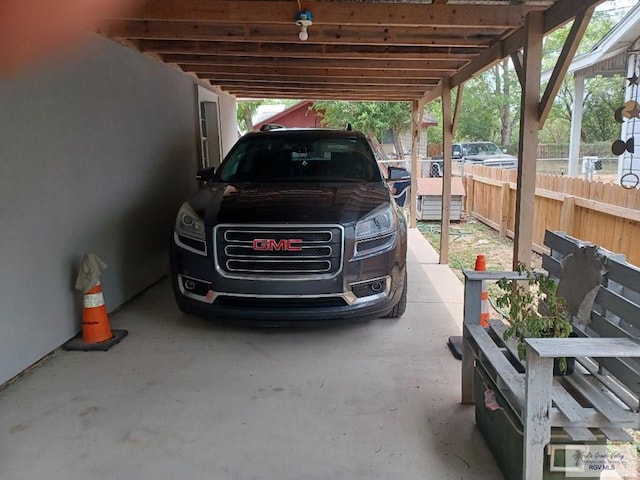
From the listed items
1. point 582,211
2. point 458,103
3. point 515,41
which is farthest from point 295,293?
point 582,211

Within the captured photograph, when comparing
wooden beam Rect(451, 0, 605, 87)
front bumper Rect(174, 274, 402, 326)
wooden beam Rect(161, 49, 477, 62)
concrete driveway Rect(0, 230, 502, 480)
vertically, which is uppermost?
wooden beam Rect(161, 49, 477, 62)

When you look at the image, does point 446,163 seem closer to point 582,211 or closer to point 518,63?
point 582,211

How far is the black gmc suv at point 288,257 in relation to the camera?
3494 millimetres

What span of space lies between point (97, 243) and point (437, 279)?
3663 mm

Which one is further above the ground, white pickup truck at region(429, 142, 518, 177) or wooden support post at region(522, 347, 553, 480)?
white pickup truck at region(429, 142, 518, 177)

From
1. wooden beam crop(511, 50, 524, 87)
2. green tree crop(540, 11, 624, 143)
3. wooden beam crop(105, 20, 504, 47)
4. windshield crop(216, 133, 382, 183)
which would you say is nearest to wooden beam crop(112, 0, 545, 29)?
wooden beam crop(511, 50, 524, 87)

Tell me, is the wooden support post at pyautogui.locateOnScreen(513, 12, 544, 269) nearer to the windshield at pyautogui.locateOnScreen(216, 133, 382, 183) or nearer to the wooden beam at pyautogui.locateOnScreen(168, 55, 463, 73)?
the windshield at pyautogui.locateOnScreen(216, 133, 382, 183)

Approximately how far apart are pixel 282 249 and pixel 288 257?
7cm

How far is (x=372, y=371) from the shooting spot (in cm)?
330

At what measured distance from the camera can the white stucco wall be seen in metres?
3.10

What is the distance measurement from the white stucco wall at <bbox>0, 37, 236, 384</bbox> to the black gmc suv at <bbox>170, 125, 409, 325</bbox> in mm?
817

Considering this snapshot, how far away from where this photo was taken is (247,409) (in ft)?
9.23

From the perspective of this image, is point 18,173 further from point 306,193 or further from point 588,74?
point 588,74

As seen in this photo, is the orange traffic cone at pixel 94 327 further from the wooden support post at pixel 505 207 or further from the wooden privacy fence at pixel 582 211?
the wooden support post at pixel 505 207
